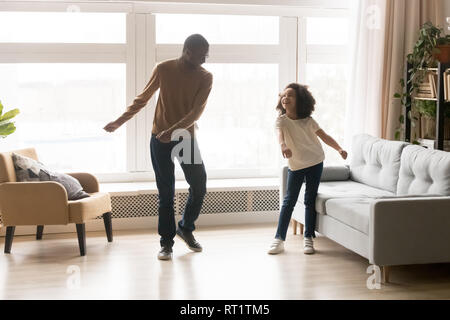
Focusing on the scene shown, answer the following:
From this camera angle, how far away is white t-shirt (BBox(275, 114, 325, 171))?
472 cm

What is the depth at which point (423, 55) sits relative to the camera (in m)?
5.64

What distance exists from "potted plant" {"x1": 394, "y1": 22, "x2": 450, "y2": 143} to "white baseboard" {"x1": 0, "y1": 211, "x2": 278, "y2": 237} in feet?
4.79

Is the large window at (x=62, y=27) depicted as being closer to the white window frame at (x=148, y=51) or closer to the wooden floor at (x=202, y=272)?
the white window frame at (x=148, y=51)

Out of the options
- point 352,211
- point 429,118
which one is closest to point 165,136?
point 352,211

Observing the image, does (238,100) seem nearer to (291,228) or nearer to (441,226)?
(291,228)

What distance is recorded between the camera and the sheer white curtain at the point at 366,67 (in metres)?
5.96

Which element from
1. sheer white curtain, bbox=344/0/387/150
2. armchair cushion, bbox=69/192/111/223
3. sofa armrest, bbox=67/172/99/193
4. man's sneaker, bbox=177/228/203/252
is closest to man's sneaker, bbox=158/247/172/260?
man's sneaker, bbox=177/228/203/252

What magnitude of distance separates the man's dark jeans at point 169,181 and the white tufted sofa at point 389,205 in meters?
0.90

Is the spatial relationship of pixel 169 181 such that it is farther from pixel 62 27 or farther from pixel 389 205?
pixel 62 27

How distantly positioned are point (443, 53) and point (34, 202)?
339cm

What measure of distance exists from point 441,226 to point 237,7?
9.50 feet

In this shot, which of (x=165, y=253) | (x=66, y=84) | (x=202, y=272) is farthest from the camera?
(x=66, y=84)
